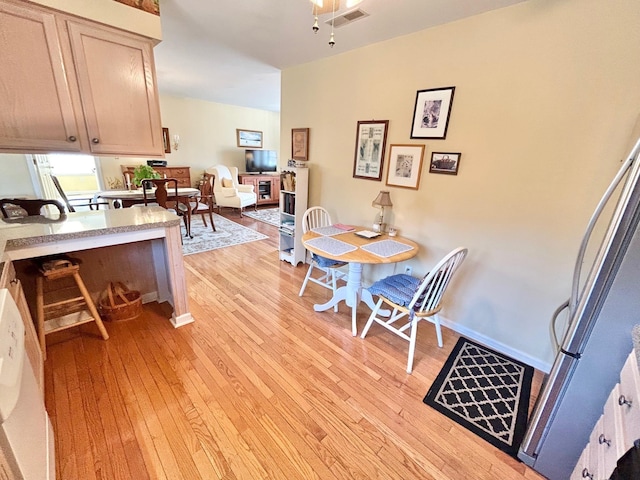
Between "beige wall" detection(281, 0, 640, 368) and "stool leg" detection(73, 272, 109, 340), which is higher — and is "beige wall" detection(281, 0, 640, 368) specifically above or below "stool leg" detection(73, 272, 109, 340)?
above

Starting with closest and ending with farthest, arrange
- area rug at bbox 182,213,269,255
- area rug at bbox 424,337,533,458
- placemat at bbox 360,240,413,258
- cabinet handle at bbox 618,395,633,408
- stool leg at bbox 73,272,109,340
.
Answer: cabinet handle at bbox 618,395,633,408 < area rug at bbox 424,337,533,458 < stool leg at bbox 73,272,109,340 < placemat at bbox 360,240,413,258 < area rug at bbox 182,213,269,255

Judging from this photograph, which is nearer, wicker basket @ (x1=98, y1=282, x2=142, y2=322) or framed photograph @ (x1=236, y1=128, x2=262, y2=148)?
wicker basket @ (x1=98, y1=282, x2=142, y2=322)

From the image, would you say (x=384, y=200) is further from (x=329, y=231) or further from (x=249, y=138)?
(x=249, y=138)

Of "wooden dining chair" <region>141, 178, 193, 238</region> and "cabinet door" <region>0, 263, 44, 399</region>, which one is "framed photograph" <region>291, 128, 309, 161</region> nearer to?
"wooden dining chair" <region>141, 178, 193, 238</region>

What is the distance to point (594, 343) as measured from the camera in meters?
1.07

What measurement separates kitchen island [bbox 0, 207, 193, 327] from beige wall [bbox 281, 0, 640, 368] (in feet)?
6.54

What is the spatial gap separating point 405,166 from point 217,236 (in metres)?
3.34

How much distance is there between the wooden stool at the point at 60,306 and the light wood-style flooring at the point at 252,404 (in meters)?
0.13

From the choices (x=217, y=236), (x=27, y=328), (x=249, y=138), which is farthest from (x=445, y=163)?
(x=249, y=138)

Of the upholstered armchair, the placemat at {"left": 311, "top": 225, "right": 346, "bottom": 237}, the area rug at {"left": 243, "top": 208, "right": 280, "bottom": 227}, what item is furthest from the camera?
the upholstered armchair

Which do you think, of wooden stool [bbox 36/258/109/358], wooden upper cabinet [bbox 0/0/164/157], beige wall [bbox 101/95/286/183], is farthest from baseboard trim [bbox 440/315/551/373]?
beige wall [bbox 101/95/286/183]

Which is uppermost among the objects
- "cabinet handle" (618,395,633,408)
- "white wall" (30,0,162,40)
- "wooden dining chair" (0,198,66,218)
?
"white wall" (30,0,162,40)

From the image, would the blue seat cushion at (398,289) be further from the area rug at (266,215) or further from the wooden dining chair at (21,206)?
the area rug at (266,215)

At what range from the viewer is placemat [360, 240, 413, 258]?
2059mm
